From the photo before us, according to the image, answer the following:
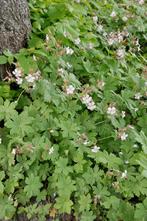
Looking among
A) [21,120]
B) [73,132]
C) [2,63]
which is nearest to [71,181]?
[73,132]

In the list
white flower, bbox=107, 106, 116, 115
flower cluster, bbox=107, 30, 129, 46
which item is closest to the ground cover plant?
white flower, bbox=107, 106, 116, 115

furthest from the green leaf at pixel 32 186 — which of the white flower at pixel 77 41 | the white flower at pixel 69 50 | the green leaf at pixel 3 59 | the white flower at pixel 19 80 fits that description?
the white flower at pixel 77 41

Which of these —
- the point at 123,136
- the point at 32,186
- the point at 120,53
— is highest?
the point at 120,53

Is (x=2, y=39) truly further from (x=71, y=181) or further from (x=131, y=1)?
(x=131, y=1)

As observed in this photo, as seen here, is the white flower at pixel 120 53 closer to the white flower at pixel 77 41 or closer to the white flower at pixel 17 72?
the white flower at pixel 77 41

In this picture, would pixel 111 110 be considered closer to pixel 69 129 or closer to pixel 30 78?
pixel 69 129

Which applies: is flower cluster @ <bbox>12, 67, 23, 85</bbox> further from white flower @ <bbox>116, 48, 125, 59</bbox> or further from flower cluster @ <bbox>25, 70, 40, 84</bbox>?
white flower @ <bbox>116, 48, 125, 59</bbox>

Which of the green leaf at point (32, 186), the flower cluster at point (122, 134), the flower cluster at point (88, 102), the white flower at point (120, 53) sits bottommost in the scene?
the green leaf at point (32, 186)

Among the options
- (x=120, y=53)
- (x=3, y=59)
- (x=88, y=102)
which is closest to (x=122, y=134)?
(x=88, y=102)
